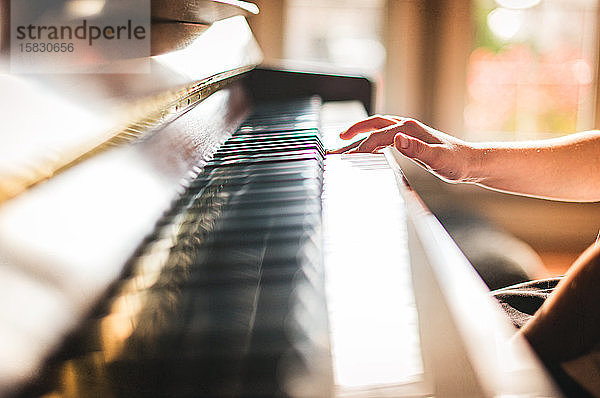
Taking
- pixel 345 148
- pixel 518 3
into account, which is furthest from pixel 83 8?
pixel 518 3

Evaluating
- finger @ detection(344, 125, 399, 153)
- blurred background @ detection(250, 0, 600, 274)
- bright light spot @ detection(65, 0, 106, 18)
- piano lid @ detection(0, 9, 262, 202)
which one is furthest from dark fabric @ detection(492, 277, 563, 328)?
blurred background @ detection(250, 0, 600, 274)

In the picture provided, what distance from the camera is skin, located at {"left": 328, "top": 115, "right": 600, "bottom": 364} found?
0.78 m

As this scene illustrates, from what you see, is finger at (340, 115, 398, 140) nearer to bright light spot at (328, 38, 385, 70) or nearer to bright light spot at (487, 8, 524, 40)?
bright light spot at (328, 38, 385, 70)

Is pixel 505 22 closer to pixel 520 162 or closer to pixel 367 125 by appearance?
pixel 520 162

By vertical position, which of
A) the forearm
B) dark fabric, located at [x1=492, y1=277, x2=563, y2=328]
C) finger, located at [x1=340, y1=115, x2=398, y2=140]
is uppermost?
finger, located at [x1=340, y1=115, x2=398, y2=140]

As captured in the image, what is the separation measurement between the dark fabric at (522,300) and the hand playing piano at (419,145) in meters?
0.25

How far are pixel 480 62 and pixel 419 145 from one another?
3092 mm

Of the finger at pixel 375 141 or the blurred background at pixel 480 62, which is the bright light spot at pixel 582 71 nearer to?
the blurred background at pixel 480 62

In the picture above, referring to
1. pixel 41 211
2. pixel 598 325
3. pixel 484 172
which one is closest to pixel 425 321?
pixel 41 211

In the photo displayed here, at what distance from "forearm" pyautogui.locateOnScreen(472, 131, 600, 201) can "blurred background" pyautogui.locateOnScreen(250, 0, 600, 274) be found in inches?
88.8

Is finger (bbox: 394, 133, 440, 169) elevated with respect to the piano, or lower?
elevated

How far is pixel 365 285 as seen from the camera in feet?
1.77

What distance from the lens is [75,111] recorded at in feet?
1.90

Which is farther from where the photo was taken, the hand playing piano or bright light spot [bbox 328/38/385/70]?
bright light spot [bbox 328/38/385/70]
